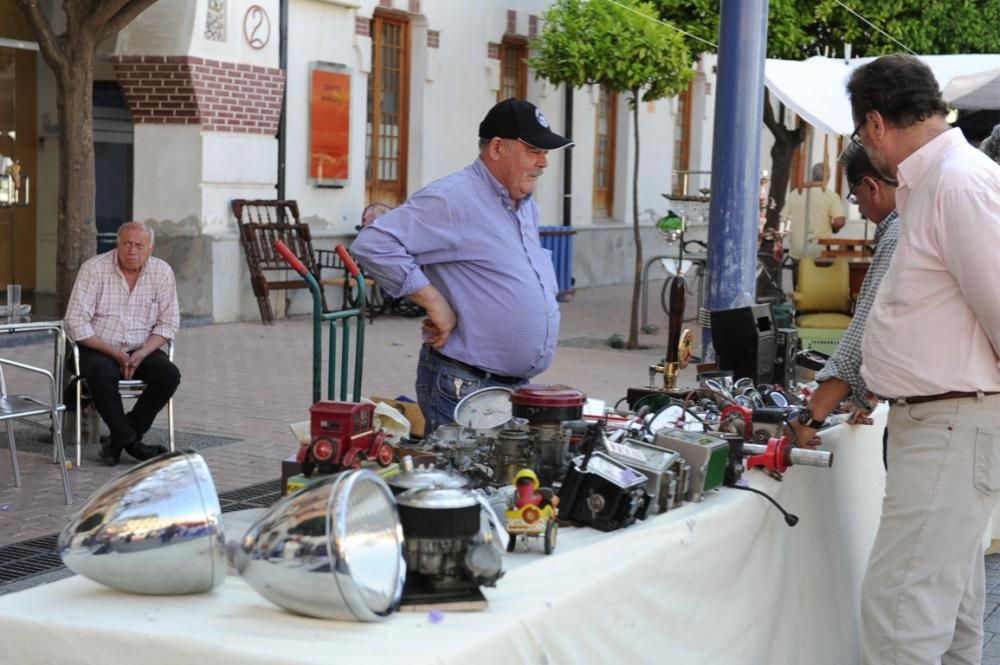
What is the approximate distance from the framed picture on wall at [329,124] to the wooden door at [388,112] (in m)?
0.99

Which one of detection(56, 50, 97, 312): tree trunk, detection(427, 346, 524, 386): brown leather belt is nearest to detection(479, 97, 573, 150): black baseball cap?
detection(427, 346, 524, 386): brown leather belt

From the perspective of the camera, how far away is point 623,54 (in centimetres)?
1402

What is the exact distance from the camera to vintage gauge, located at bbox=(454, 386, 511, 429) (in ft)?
12.9

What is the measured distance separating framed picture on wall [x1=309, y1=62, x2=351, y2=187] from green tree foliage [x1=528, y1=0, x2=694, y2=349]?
2.23m

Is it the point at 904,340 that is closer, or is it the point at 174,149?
the point at 904,340

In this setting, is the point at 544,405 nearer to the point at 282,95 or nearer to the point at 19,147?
the point at 282,95

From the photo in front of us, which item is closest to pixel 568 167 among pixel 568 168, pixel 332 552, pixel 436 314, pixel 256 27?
pixel 568 168

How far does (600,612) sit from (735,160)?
179 inches

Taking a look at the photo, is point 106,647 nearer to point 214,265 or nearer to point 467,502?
point 467,502

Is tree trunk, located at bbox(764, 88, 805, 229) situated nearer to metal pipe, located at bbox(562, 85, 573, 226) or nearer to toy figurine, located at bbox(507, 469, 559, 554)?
metal pipe, located at bbox(562, 85, 573, 226)

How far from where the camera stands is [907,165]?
12.4 ft

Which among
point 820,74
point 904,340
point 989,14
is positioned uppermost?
point 989,14

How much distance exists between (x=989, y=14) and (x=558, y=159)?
5.67 metres

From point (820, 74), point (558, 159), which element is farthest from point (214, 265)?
point (558, 159)
